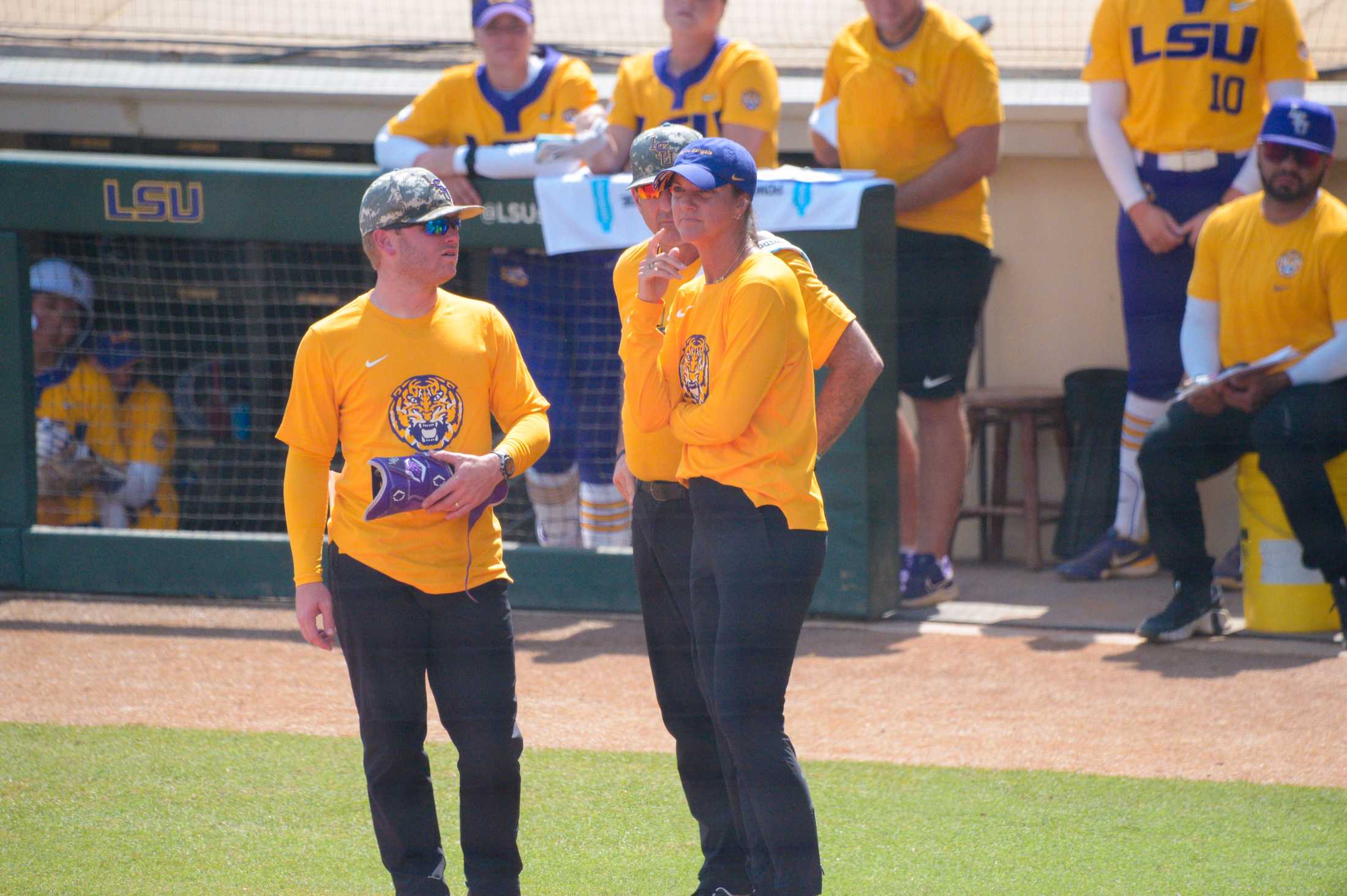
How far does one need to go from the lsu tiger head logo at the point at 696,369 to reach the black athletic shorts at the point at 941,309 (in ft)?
9.89

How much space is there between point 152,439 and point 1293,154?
16.0ft

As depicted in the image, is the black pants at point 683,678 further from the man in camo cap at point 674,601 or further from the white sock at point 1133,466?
the white sock at point 1133,466

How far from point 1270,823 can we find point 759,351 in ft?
6.16

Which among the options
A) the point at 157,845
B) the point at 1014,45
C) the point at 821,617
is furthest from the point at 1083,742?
the point at 1014,45

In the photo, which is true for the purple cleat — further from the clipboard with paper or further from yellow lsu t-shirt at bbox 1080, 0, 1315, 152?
yellow lsu t-shirt at bbox 1080, 0, 1315, 152

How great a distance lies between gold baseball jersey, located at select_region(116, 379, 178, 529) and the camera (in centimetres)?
669

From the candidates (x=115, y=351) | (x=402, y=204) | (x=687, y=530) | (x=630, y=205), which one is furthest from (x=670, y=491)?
(x=115, y=351)

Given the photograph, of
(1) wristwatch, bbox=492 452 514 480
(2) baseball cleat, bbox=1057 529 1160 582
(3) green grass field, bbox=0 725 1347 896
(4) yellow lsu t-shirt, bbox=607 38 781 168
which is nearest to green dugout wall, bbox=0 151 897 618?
(4) yellow lsu t-shirt, bbox=607 38 781 168

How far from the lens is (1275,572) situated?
17.6 ft

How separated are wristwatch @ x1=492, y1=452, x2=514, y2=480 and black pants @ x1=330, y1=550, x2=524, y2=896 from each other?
0.28m

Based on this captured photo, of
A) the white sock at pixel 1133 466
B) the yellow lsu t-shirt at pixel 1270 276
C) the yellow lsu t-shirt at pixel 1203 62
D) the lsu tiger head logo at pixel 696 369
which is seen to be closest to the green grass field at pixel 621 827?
the lsu tiger head logo at pixel 696 369

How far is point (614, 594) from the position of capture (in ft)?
19.9

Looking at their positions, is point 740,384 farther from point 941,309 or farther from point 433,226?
point 941,309

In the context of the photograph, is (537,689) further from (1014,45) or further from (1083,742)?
(1014,45)
